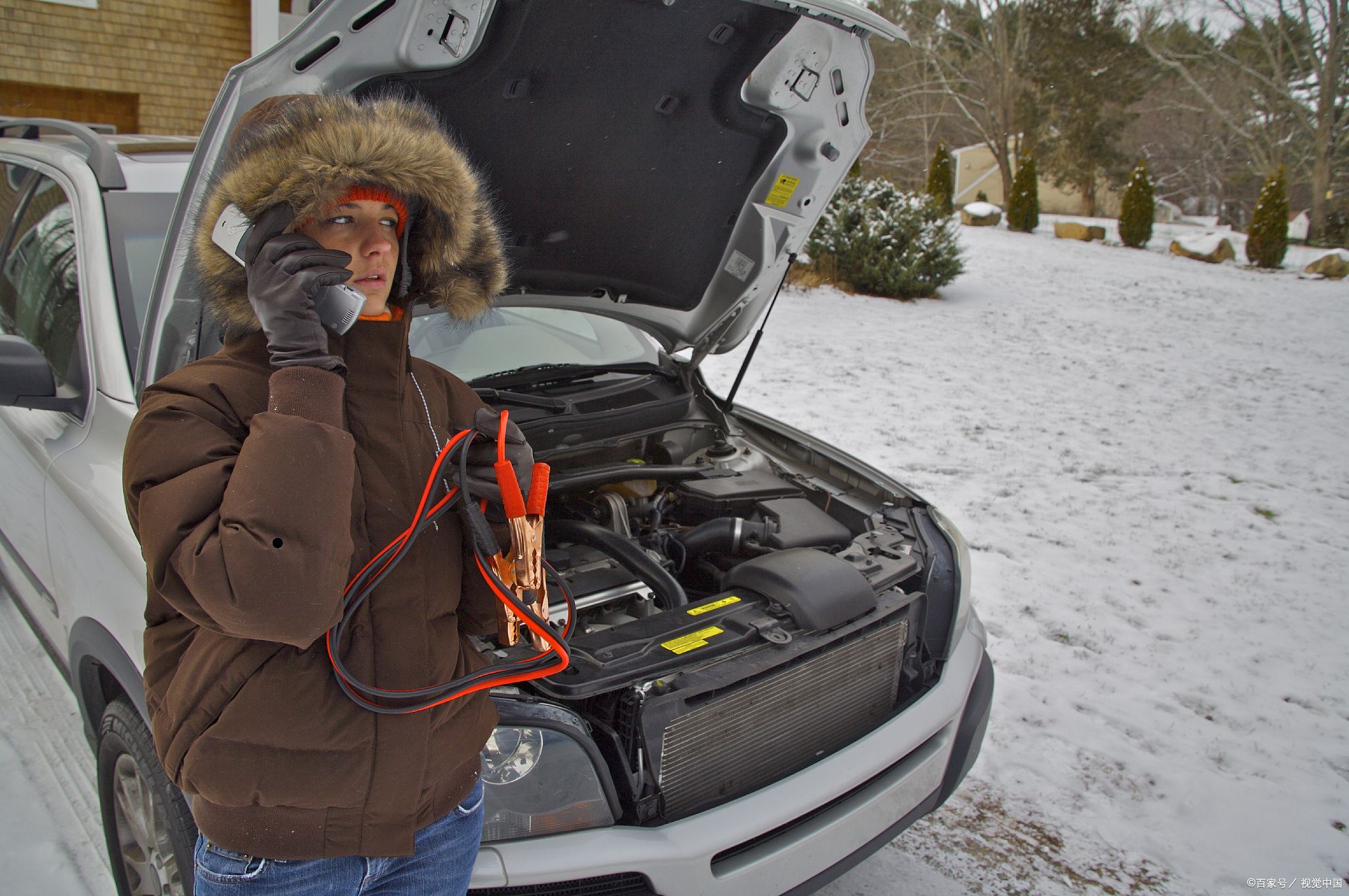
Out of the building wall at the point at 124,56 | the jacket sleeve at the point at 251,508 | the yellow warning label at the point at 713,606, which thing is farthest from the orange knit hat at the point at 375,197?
the building wall at the point at 124,56

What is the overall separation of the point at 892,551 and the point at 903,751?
1.93 feet

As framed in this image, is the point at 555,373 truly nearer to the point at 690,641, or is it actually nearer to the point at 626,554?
the point at 626,554

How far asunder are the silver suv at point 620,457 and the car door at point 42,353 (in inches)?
0.6

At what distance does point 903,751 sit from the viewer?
2078 mm

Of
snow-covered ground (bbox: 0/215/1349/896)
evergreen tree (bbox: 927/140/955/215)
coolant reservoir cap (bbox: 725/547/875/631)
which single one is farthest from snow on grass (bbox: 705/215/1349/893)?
evergreen tree (bbox: 927/140/955/215)

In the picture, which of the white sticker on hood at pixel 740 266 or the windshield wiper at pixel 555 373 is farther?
the white sticker on hood at pixel 740 266

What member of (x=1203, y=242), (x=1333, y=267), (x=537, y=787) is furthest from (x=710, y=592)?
(x=1203, y=242)

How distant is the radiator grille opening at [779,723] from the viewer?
1.82m

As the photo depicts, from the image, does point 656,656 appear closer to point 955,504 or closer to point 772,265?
point 772,265

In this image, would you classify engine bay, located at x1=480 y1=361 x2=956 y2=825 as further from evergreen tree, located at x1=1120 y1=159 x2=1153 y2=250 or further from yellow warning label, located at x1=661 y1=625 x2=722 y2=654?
evergreen tree, located at x1=1120 y1=159 x2=1153 y2=250

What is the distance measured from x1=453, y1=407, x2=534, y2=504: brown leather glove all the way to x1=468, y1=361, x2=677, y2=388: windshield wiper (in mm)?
1336

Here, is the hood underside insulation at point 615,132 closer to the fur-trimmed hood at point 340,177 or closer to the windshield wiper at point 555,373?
the windshield wiper at point 555,373

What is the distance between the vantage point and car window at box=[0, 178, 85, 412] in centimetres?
236

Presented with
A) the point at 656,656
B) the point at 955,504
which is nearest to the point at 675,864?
the point at 656,656
